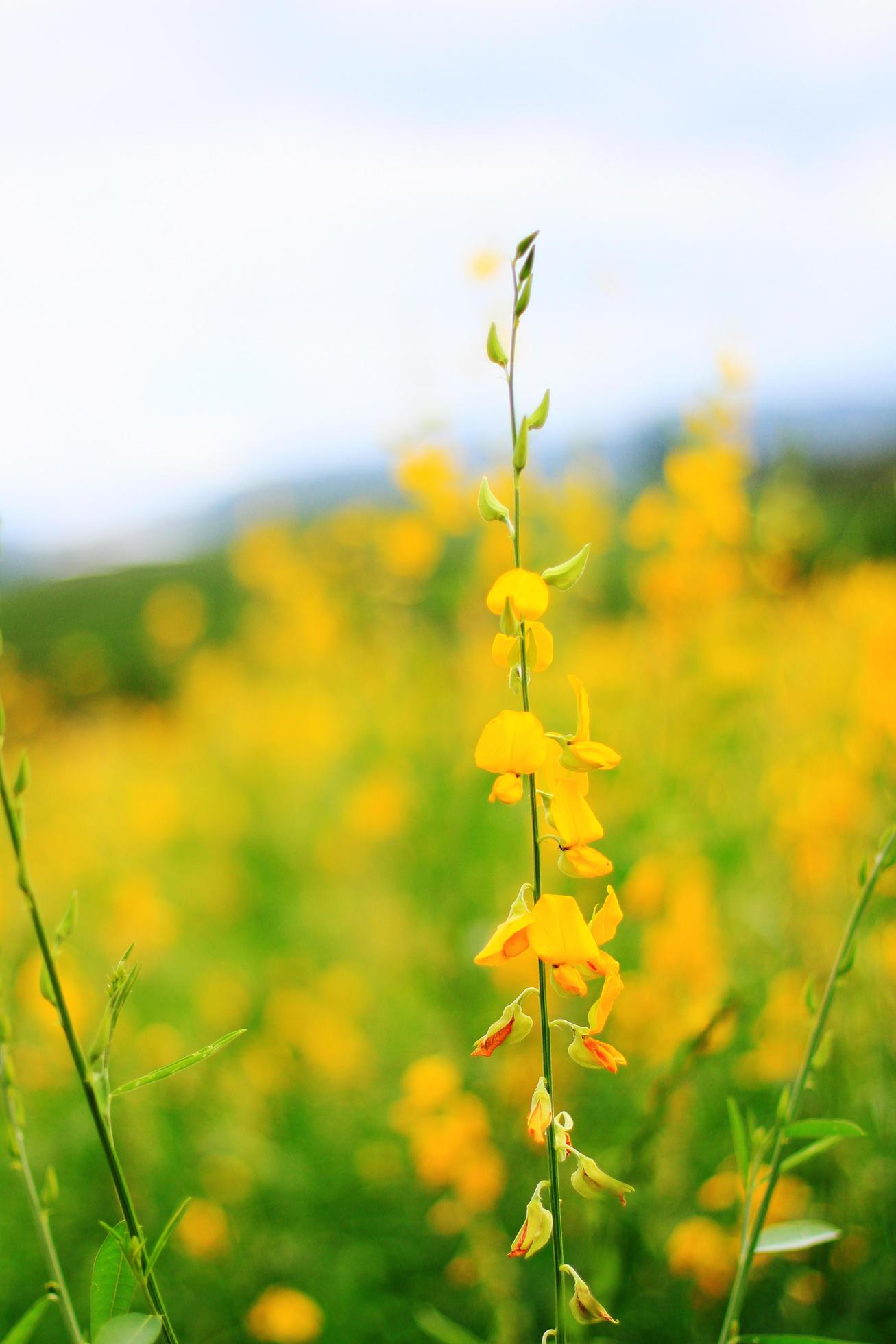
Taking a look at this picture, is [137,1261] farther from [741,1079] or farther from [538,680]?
[538,680]

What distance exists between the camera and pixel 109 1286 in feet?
2.03

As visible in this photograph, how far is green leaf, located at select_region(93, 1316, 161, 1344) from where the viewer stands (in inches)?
22.4

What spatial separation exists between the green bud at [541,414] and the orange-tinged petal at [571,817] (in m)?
0.22

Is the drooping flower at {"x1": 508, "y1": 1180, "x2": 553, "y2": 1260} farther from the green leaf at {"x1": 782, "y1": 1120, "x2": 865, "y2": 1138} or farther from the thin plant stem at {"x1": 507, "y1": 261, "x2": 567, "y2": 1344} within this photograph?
the green leaf at {"x1": 782, "y1": 1120, "x2": 865, "y2": 1138}

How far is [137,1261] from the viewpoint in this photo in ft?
1.90

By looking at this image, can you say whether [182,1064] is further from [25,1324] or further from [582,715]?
[582,715]

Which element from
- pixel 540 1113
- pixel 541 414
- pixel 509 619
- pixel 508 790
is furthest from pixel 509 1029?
pixel 541 414

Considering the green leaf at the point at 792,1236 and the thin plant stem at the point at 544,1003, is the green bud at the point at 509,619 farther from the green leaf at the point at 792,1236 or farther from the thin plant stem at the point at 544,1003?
the green leaf at the point at 792,1236

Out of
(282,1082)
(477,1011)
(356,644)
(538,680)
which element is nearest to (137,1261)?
(477,1011)

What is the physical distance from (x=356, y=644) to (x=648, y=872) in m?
3.86

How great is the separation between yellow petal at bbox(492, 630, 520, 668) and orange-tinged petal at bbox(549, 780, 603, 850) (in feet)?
0.28

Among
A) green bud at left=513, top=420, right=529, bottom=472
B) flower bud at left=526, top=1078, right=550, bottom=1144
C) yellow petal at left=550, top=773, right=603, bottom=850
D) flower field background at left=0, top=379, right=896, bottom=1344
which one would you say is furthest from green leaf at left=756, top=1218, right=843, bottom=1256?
green bud at left=513, top=420, right=529, bottom=472

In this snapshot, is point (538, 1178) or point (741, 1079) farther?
point (741, 1079)

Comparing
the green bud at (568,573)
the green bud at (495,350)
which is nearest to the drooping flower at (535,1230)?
the green bud at (568,573)
